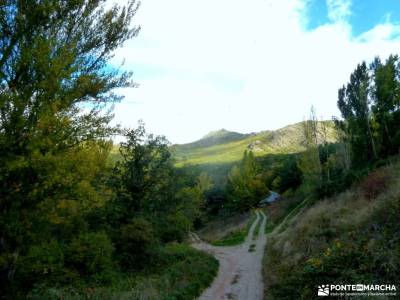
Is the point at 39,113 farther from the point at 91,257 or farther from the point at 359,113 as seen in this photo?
the point at 359,113

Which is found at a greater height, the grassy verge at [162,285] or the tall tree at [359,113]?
the tall tree at [359,113]

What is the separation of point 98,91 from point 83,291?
6.61 meters

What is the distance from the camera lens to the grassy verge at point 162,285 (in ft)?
31.1

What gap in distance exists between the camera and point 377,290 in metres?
7.57

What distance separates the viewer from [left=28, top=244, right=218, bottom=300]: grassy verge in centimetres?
949

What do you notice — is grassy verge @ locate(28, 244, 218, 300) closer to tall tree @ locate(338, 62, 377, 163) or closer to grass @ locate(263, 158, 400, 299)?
grass @ locate(263, 158, 400, 299)

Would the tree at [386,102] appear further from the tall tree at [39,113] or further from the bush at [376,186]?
the tall tree at [39,113]

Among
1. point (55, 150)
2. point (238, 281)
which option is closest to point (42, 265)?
point (55, 150)

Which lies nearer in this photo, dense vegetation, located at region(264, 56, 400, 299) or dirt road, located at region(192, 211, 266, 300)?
dense vegetation, located at region(264, 56, 400, 299)

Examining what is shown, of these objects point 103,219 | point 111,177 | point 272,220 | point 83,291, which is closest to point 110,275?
point 83,291

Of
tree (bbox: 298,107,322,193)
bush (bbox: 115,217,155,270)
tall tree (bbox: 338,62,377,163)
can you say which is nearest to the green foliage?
tall tree (bbox: 338,62,377,163)

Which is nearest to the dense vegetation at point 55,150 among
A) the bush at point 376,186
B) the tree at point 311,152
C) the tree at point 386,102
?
the bush at point 376,186

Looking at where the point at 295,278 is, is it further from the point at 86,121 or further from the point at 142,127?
the point at 142,127

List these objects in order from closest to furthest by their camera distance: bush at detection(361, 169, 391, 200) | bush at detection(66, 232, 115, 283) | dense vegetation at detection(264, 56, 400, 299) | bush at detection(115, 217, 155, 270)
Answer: dense vegetation at detection(264, 56, 400, 299) < bush at detection(66, 232, 115, 283) < bush at detection(115, 217, 155, 270) < bush at detection(361, 169, 391, 200)
